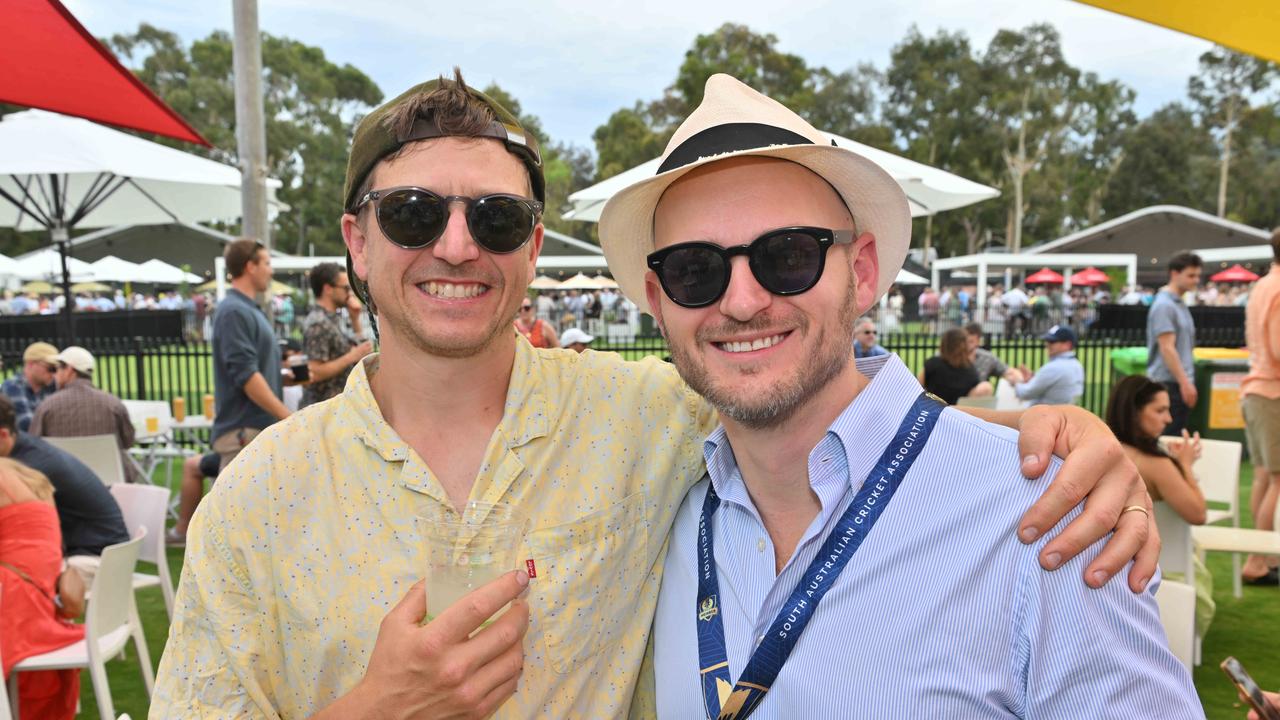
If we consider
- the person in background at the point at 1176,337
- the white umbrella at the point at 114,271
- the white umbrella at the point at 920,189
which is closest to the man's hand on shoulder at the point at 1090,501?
the white umbrella at the point at 920,189

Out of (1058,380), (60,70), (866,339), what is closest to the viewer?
(60,70)

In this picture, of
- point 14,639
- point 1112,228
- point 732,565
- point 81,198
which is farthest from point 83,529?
point 1112,228

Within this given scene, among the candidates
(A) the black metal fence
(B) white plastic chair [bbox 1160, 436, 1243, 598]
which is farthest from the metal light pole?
(B) white plastic chair [bbox 1160, 436, 1243, 598]

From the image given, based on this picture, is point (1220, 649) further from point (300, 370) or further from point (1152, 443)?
point (300, 370)

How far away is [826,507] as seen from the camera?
1.74 m

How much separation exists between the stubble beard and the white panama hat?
0.80 feet

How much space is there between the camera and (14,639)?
12.6 ft

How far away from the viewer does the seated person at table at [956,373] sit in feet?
26.9

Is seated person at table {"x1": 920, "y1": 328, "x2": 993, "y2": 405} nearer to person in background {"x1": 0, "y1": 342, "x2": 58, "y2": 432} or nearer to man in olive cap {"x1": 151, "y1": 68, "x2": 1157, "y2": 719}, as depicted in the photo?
man in olive cap {"x1": 151, "y1": 68, "x2": 1157, "y2": 719}

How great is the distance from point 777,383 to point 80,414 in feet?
22.6

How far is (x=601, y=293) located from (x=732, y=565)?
25.7 metres

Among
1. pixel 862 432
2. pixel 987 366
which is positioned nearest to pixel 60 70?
pixel 862 432

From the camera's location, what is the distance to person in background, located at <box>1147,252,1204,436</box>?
8.41 m

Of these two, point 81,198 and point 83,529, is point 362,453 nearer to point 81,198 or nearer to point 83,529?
point 83,529
